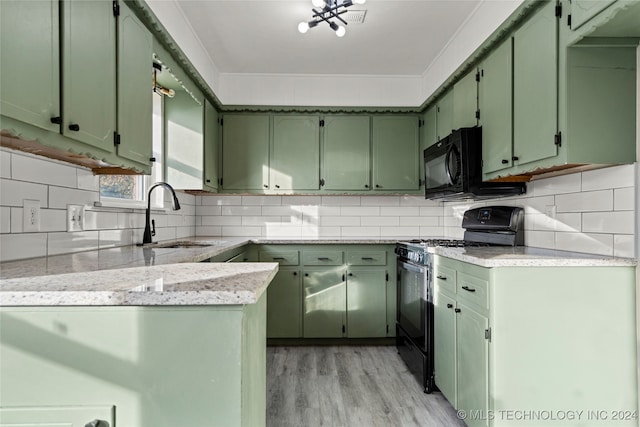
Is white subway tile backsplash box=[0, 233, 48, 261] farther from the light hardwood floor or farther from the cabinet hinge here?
the cabinet hinge

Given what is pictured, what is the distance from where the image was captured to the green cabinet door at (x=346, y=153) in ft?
11.8

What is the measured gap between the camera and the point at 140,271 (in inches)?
49.1

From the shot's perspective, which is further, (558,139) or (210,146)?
(210,146)

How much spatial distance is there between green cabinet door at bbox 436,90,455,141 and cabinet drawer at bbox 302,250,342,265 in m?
1.38

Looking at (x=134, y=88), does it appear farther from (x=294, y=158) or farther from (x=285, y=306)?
(x=285, y=306)

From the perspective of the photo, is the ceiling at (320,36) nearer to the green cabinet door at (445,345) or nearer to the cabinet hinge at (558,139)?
the cabinet hinge at (558,139)

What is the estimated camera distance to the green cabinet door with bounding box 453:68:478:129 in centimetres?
255

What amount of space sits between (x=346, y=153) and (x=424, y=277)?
156 centimetres

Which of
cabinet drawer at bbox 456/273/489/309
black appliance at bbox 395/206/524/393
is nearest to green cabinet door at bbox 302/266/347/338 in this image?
black appliance at bbox 395/206/524/393

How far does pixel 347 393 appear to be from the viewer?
7.84 feet

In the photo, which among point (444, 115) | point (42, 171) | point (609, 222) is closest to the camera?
point (42, 171)

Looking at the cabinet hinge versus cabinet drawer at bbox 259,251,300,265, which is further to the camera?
cabinet drawer at bbox 259,251,300,265

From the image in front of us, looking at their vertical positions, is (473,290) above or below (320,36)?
below

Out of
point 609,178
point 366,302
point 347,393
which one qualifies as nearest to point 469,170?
point 609,178
